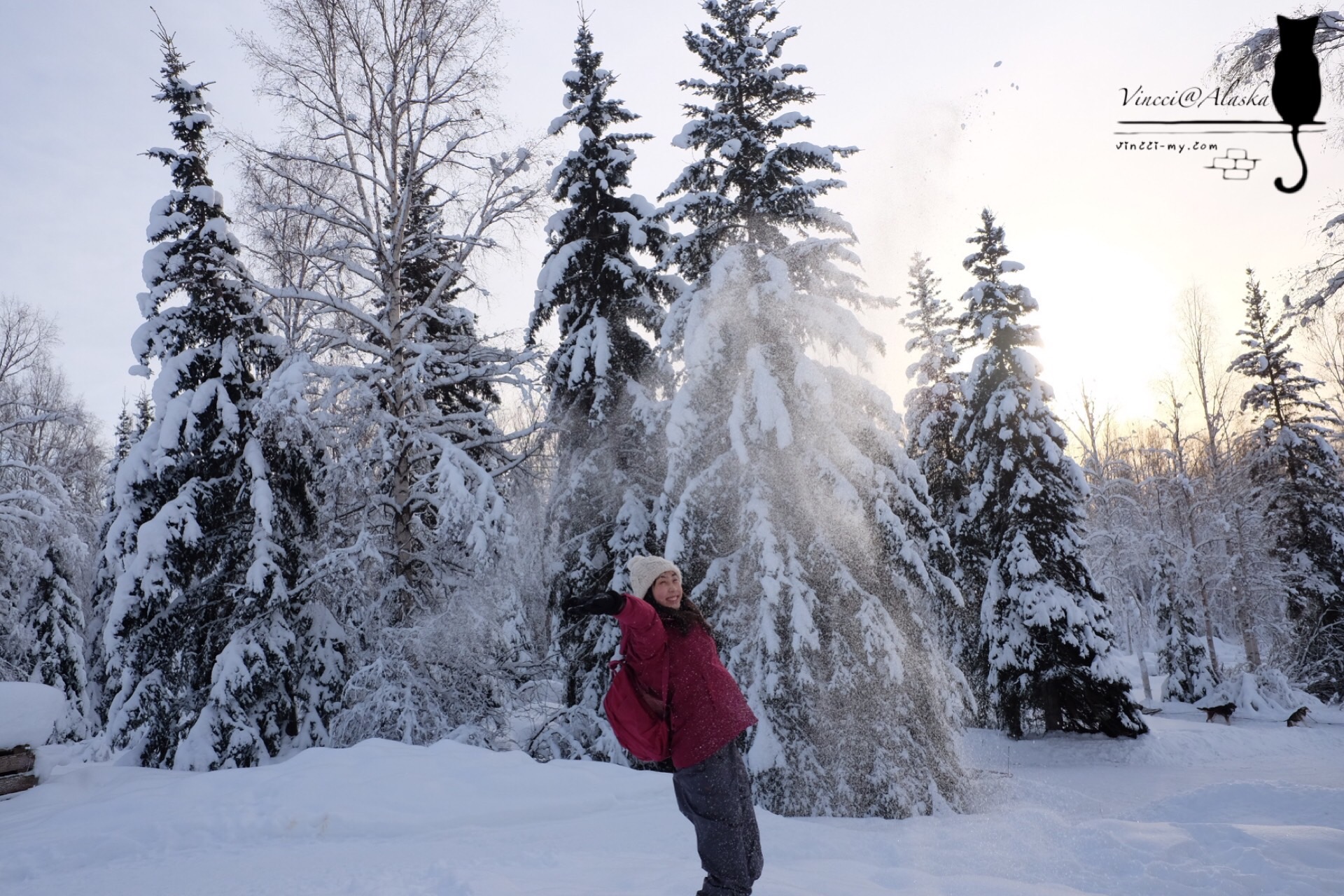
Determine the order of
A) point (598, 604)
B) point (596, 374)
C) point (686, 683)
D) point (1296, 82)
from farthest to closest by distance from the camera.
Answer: point (596, 374) → point (1296, 82) → point (686, 683) → point (598, 604)

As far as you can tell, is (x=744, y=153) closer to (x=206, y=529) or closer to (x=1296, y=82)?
(x=1296, y=82)

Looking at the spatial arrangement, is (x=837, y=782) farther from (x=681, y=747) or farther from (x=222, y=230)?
(x=222, y=230)

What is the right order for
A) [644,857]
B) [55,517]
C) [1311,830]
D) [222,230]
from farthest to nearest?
[55,517] < [222,230] < [1311,830] < [644,857]

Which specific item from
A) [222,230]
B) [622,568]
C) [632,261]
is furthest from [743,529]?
[222,230]

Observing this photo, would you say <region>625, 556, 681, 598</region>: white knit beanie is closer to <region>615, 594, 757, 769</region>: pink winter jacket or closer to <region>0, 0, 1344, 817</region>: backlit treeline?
<region>615, 594, 757, 769</region>: pink winter jacket

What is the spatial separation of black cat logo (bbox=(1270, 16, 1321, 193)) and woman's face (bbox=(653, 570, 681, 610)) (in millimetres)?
5930

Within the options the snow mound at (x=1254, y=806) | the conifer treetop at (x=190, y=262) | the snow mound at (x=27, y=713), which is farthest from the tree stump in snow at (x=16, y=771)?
the snow mound at (x=1254, y=806)

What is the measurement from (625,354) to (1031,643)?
1239cm

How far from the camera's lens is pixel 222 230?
1170cm

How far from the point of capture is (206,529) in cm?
1110

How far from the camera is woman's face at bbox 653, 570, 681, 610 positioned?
4.07 metres

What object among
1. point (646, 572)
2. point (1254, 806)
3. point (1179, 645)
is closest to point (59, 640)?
point (646, 572)

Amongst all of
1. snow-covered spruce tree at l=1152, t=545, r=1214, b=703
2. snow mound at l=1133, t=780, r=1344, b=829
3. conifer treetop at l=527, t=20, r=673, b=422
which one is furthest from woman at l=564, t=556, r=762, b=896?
snow-covered spruce tree at l=1152, t=545, r=1214, b=703

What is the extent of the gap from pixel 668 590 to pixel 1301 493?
26911 mm
